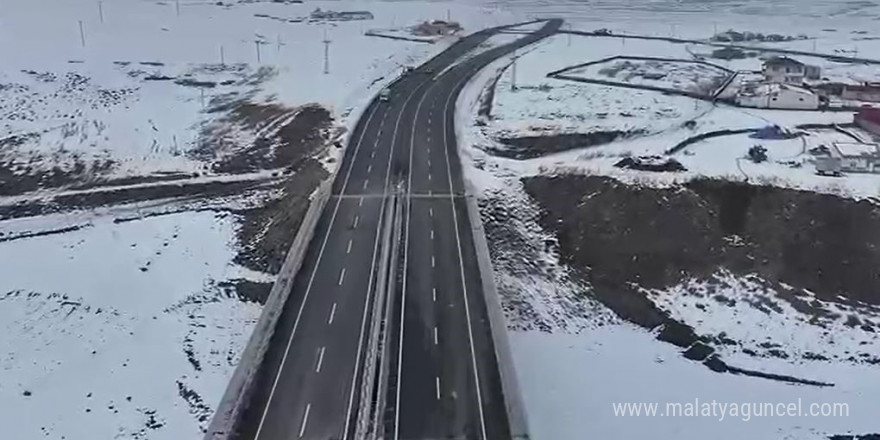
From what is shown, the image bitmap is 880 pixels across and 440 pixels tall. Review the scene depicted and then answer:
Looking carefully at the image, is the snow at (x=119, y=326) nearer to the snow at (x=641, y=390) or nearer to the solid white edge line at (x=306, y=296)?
the solid white edge line at (x=306, y=296)

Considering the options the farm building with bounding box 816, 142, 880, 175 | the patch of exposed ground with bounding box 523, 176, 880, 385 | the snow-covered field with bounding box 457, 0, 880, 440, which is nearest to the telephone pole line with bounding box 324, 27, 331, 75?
the snow-covered field with bounding box 457, 0, 880, 440

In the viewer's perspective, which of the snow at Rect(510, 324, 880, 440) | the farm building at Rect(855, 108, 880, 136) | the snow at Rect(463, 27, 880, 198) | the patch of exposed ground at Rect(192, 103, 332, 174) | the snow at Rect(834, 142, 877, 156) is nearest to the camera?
the snow at Rect(510, 324, 880, 440)

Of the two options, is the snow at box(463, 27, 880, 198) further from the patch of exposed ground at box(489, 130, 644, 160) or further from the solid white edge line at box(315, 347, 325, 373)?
the solid white edge line at box(315, 347, 325, 373)

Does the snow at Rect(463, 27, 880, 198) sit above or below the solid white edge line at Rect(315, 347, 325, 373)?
above

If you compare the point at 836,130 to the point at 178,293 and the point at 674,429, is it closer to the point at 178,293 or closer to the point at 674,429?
the point at 674,429

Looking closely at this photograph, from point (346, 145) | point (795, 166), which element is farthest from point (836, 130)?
point (346, 145)

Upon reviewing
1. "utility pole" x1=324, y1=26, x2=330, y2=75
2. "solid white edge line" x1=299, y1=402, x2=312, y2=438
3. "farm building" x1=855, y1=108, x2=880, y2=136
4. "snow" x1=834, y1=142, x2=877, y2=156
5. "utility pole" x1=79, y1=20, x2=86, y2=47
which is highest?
"utility pole" x1=79, y1=20, x2=86, y2=47
